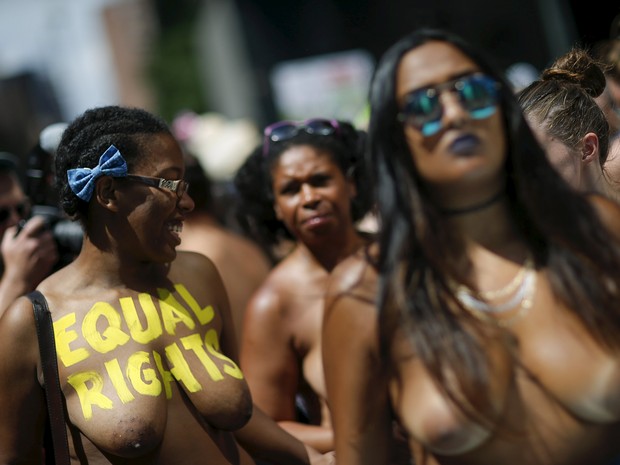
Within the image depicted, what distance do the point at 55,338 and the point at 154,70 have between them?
2360 centimetres

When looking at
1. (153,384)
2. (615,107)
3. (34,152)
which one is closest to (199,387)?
(153,384)

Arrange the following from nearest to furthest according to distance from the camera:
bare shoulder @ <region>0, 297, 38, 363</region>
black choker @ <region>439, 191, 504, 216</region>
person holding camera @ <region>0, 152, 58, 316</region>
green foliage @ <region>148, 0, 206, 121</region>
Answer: black choker @ <region>439, 191, 504, 216</region>, bare shoulder @ <region>0, 297, 38, 363</region>, person holding camera @ <region>0, 152, 58, 316</region>, green foliage @ <region>148, 0, 206, 121</region>

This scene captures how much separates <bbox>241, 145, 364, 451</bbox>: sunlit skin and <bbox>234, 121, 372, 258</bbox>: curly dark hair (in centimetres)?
6

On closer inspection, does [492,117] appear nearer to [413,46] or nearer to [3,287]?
[413,46]

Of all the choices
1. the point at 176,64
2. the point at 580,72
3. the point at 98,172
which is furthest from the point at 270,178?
the point at 176,64

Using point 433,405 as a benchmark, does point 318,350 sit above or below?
below

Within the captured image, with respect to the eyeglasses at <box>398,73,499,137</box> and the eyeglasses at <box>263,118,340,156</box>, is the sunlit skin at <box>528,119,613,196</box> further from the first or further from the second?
the eyeglasses at <box>263,118,340,156</box>

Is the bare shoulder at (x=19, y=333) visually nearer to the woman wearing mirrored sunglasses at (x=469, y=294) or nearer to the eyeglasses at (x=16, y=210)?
the woman wearing mirrored sunglasses at (x=469, y=294)

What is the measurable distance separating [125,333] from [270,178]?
5.40ft

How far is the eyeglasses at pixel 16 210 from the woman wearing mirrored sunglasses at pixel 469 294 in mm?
2249

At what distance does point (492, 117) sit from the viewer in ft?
8.12

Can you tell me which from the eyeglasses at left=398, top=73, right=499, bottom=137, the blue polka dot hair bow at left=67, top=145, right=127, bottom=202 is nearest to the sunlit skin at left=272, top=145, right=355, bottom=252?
the blue polka dot hair bow at left=67, top=145, right=127, bottom=202

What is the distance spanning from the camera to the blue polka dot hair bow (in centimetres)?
319

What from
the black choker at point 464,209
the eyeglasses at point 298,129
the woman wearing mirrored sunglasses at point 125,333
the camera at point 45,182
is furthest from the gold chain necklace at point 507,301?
the eyeglasses at point 298,129
